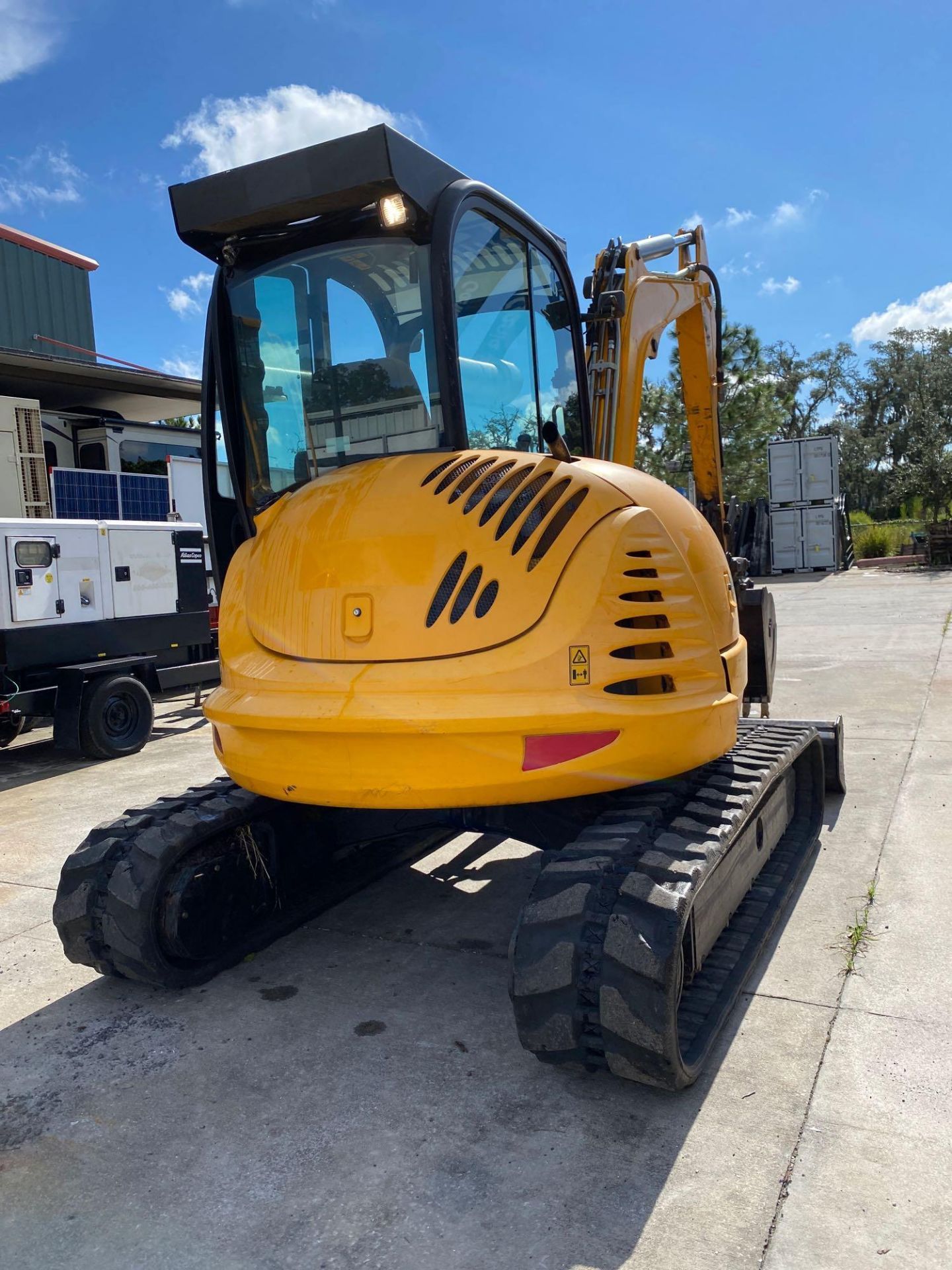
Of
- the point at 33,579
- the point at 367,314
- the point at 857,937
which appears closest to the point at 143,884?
the point at 367,314

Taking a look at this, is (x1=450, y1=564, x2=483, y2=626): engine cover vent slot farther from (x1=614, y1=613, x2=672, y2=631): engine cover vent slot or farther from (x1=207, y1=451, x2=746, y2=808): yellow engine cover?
(x1=614, y1=613, x2=672, y2=631): engine cover vent slot

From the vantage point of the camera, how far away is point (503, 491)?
3316 mm

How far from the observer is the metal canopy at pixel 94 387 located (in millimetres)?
12531

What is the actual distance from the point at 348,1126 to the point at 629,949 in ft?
3.33

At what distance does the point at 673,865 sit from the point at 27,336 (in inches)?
779

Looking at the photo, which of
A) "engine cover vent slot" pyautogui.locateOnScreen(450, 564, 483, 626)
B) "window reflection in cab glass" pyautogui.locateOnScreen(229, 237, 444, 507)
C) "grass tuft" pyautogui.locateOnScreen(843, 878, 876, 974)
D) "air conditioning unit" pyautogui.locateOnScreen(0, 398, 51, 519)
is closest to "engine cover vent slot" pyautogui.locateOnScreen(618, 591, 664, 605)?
"engine cover vent slot" pyautogui.locateOnScreen(450, 564, 483, 626)

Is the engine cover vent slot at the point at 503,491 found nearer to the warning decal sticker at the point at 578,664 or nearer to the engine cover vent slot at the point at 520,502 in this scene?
the engine cover vent slot at the point at 520,502

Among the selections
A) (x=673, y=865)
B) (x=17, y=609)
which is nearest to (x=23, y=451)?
(x=17, y=609)

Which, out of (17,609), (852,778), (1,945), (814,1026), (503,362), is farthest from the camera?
(17,609)

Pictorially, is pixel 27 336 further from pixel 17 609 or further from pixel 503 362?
pixel 503 362

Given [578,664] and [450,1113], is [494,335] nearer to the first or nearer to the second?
[578,664]

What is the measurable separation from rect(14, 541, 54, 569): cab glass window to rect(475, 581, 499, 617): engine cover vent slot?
6.48 metres

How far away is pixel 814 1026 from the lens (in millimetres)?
3443

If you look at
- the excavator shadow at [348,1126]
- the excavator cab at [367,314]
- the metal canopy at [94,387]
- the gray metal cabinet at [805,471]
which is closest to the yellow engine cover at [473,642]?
the excavator cab at [367,314]
